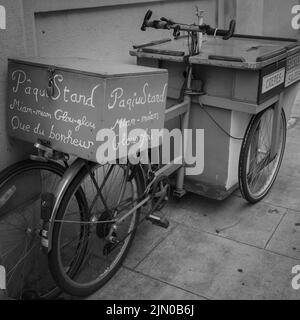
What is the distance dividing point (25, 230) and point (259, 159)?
2.31 metres

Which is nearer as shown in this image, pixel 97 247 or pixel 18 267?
pixel 18 267

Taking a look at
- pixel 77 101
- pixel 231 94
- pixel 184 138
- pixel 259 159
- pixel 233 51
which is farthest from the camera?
pixel 259 159

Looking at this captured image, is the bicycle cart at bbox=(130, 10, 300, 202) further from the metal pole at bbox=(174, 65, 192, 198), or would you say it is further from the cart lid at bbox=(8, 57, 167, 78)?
the cart lid at bbox=(8, 57, 167, 78)

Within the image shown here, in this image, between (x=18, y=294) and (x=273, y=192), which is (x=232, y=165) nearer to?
(x=273, y=192)

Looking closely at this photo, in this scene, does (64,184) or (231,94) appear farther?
(231,94)

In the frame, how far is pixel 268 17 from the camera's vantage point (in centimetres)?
727

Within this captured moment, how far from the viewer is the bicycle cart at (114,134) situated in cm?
230

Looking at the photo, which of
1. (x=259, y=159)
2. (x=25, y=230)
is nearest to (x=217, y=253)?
(x=259, y=159)

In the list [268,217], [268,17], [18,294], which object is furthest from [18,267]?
[268,17]

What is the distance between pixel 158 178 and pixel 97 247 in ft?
2.35

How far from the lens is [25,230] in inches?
108

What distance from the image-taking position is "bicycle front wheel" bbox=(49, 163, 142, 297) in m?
2.51

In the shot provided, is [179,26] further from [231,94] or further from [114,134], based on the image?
[114,134]

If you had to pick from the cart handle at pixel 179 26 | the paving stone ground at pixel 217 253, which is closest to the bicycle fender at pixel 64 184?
the paving stone ground at pixel 217 253
